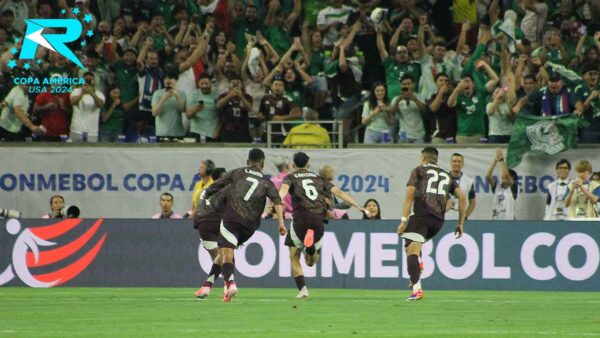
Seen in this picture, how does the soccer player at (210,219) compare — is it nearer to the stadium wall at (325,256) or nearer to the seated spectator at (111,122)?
the stadium wall at (325,256)

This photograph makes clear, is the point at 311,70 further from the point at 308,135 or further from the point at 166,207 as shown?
the point at 166,207

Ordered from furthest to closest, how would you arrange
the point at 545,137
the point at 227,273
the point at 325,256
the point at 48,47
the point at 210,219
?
the point at 48,47
the point at 545,137
the point at 325,256
the point at 210,219
the point at 227,273

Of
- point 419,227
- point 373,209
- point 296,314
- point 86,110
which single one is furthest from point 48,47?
point 296,314

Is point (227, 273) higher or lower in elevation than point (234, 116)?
lower

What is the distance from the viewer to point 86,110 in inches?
992

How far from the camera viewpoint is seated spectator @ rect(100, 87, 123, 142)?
25.4 meters

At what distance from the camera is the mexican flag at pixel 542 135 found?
23.4 meters

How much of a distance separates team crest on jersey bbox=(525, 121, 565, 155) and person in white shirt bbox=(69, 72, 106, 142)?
827cm

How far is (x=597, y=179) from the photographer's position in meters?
22.5

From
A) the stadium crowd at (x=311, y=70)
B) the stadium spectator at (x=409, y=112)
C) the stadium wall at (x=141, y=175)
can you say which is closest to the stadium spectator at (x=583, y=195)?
the stadium crowd at (x=311, y=70)

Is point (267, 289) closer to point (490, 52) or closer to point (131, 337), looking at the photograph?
point (490, 52)

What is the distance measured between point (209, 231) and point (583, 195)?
6.99m

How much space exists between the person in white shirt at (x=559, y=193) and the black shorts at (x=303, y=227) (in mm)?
5639

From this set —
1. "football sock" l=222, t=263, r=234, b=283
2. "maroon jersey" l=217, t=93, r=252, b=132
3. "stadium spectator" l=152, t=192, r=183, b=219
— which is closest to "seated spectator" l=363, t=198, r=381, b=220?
"maroon jersey" l=217, t=93, r=252, b=132
